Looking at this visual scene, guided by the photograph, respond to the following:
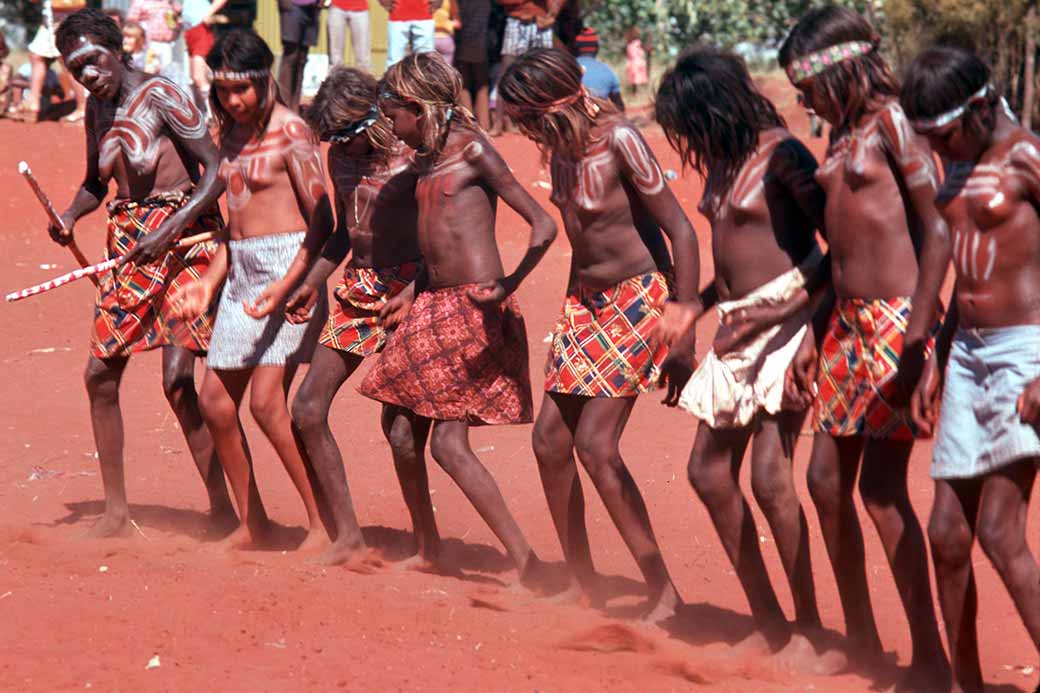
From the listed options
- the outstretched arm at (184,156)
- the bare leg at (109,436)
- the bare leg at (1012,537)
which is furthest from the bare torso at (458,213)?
the bare leg at (1012,537)

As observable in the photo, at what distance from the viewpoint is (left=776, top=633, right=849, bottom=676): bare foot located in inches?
184

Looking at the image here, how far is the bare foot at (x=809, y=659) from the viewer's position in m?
4.67

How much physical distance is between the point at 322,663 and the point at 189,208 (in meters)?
2.33

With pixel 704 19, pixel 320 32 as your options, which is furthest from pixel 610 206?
pixel 704 19

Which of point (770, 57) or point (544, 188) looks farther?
point (770, 57)

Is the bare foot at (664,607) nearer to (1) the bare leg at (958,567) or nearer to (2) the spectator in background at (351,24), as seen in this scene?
(1) the bare leg at (958,567)

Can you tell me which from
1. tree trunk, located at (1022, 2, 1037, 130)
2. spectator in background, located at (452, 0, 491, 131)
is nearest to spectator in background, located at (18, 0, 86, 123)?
spectator in background, located at (452, 0, 491, 131)

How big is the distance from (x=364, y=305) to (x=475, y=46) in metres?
9.14

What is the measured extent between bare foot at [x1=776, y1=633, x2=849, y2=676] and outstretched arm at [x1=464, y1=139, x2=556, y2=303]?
159cm

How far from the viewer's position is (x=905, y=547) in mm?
4461

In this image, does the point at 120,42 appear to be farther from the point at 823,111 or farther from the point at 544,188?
the point at 544,188

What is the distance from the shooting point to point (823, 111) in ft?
14.6

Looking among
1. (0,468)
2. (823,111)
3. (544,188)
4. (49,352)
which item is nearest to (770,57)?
(544,188)

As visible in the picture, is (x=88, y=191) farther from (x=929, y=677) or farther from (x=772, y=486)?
(x=929, y=677)
